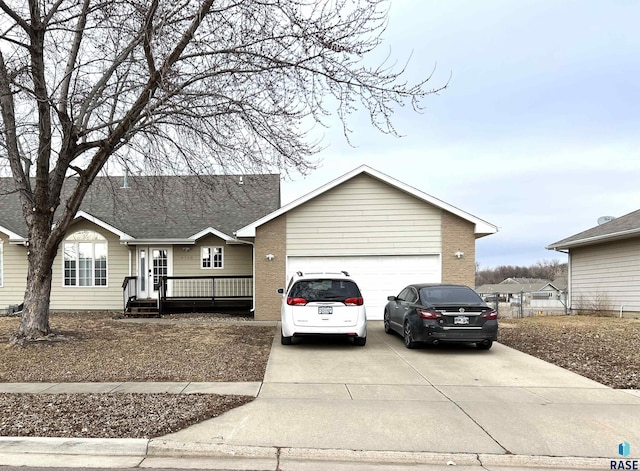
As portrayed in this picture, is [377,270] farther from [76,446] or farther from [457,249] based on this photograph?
[76,446]

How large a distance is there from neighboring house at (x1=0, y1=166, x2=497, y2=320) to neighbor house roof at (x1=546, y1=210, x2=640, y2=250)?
580 cm

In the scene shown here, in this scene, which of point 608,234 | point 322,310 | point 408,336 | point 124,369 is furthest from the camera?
point 608,234

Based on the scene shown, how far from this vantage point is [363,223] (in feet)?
49.5

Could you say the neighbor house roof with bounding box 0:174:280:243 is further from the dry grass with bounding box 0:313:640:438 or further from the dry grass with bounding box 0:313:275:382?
the dry grass with bounding box 0:313:275:382

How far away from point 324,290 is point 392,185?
6.08 meters

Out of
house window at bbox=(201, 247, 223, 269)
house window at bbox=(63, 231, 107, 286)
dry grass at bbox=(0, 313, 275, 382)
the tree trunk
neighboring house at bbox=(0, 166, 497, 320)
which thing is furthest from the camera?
house window at bbox=(201, 247, 223, 269)

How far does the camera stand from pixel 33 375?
A: 7.89 m

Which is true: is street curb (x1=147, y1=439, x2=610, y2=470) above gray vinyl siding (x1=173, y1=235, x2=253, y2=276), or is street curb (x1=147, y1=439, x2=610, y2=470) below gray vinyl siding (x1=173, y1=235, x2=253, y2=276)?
below

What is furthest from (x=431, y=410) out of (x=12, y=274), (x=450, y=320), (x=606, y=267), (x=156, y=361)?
(x=12, y=274)

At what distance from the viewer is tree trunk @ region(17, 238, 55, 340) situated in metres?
10.5

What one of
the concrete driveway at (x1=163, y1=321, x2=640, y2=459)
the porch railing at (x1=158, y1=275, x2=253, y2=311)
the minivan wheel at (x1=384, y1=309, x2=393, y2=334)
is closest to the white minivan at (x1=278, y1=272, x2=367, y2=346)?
the concrete driveway at (x1=163, y1=321, x2=640, y2=459)

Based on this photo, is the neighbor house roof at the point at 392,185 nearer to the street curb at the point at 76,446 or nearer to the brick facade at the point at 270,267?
the brick facade at the point at 270,267

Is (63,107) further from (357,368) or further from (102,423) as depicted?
(357,368)

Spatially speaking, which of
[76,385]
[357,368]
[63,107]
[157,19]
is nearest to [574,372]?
[357,368]
